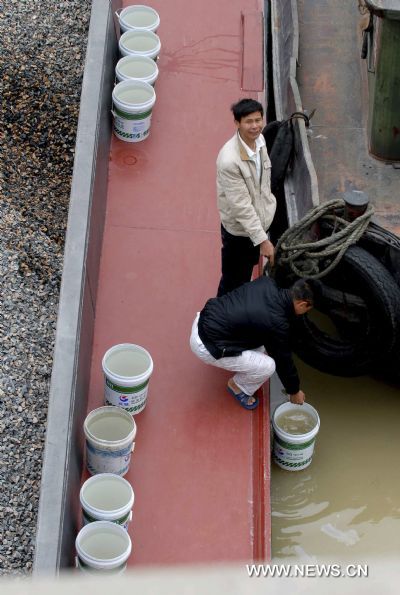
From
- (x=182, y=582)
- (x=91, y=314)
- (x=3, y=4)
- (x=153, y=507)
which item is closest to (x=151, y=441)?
(x=153, y=507)

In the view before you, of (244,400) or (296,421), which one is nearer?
(244,400)

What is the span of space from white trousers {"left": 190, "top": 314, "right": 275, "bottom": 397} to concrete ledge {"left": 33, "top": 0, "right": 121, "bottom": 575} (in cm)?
72

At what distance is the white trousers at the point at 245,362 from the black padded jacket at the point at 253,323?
0.16 feet

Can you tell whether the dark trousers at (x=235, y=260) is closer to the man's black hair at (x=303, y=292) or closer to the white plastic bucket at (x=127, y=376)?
the man's black hair at (x=303, y=292)

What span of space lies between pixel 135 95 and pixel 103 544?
395cm

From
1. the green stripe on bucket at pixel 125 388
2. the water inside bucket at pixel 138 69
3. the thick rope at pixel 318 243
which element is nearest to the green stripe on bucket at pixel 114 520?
the green stripe on bucket at pixel 125 388

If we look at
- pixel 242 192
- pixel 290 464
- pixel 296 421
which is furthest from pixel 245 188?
pixel 290 464

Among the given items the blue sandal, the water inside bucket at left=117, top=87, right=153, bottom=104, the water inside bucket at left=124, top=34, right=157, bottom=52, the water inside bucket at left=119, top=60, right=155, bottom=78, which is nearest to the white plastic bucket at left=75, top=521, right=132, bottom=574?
the blue sandal

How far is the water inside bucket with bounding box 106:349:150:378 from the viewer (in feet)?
17.4

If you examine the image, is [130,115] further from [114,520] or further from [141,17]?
[114,520]

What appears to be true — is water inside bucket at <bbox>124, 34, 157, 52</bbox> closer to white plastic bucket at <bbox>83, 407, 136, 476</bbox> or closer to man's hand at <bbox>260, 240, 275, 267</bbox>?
man's hand at <bbox>260, 240, 275, 267</bbox>

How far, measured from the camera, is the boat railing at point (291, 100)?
246 inches

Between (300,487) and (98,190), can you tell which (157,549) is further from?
(98,190)

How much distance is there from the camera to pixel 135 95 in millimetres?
7105
